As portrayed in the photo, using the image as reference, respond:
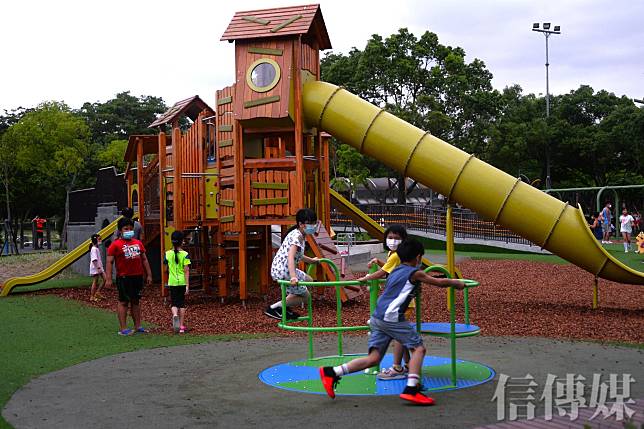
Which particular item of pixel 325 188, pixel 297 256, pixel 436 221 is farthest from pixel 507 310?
pixel 436 221

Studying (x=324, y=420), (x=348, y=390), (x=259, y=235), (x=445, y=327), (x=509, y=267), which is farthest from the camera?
(x=509, y=267)

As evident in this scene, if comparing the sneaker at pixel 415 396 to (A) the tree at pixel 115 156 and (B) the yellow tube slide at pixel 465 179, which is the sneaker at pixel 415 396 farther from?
(A) the tree at pixel 115 156

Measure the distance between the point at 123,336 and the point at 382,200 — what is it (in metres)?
48.0

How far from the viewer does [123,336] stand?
11.6 m

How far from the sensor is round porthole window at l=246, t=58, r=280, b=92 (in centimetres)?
1512

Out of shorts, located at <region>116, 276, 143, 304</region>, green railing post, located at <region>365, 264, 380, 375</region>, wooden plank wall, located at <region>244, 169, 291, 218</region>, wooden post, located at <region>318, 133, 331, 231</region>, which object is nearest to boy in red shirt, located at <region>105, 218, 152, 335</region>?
shorts, located at <region>116, 276, 143, 304</region>

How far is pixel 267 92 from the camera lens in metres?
15.1

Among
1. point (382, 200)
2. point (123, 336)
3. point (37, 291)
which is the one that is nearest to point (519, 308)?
point (123, 336)

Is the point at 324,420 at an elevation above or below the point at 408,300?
below

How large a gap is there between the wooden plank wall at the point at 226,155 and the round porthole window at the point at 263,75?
20.6 inches

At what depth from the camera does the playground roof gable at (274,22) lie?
15.1 metres

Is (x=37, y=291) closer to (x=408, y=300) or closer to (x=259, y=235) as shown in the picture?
(x=259, y=235)

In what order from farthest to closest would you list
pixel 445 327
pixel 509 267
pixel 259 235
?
1. pixel 509 267
2. pixel 259 235
3. pixel 445 327

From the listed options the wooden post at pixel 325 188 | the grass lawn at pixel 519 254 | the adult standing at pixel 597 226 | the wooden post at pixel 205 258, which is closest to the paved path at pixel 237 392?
the wooden post at pixel 205 258
